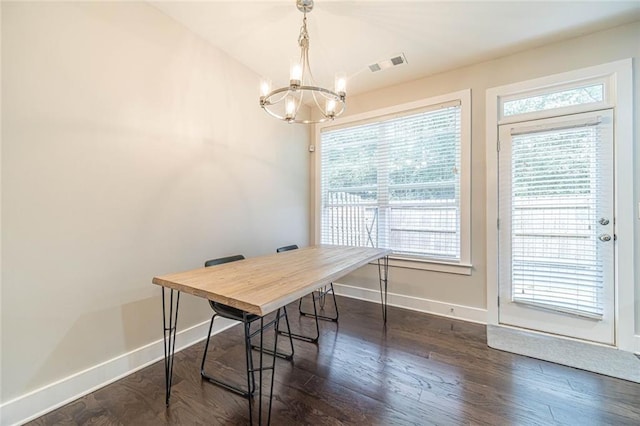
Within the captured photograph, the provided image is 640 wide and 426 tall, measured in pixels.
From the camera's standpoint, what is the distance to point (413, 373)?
1.92 meters

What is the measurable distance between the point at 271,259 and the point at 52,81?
5.96ft

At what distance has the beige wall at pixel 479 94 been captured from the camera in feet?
7.36

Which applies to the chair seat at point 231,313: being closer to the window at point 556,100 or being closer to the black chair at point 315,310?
the black chair at point 315,310

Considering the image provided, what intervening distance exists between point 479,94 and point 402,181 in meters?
1.21

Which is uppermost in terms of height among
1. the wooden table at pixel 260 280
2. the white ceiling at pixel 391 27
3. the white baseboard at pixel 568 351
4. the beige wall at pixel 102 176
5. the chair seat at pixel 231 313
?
the white ceiling at pixel 391 27

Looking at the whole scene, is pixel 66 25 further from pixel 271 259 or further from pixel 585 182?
pixel 585 182

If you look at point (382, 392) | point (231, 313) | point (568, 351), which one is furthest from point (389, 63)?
point (568, 351)

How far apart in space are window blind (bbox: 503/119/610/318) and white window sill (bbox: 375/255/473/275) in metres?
0.45

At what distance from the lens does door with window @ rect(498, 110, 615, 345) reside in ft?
7.50

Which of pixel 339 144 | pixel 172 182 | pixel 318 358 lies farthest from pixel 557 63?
pixel 172 182

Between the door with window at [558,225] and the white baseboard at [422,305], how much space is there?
25 centimetres

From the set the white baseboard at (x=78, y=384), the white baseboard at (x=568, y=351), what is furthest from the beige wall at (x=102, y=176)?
the white baseboard at (x=568, y=351)

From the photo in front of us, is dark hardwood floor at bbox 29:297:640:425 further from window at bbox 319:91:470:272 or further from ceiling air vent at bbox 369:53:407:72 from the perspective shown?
ceiling air vent at bbox 369:53:407:72

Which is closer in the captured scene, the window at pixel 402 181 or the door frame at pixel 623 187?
the door frame at pixel 623 187
